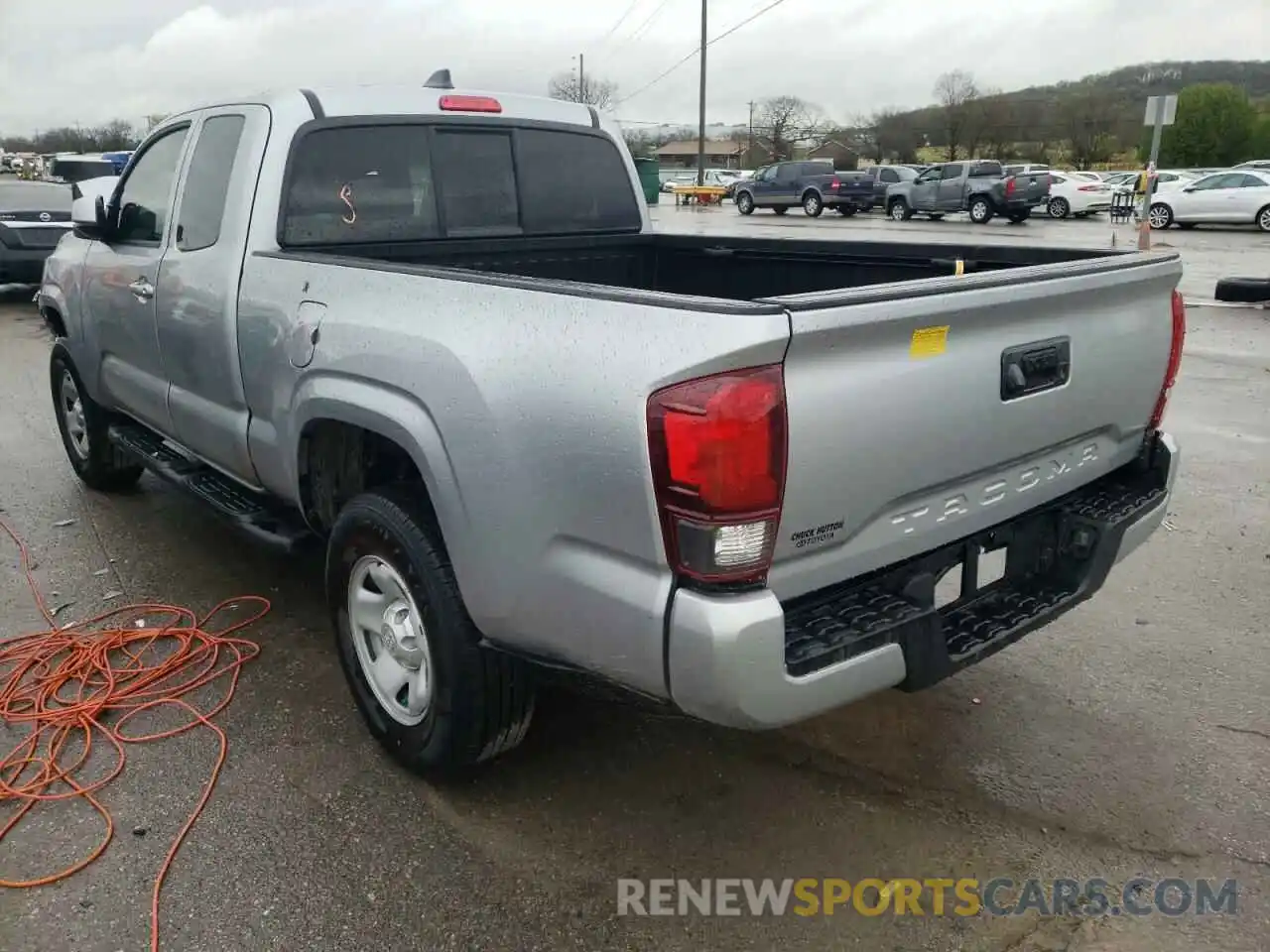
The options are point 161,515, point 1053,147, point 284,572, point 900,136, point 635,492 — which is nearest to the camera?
point 635,492

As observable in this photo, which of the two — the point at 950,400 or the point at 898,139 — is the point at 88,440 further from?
the point at 898,139

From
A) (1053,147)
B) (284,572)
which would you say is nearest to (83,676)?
(284,572)

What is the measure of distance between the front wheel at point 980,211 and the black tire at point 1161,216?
4.36 metres

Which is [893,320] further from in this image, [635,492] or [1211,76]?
[1211,76]

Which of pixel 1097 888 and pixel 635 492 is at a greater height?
pixel 635 492

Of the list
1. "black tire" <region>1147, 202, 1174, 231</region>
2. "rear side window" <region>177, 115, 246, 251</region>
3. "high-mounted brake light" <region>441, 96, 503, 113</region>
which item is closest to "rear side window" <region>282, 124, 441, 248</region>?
"high-mounted brake light" <region>441, 96, 503, 113</region>

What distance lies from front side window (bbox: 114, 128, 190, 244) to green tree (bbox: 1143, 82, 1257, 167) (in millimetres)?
59314

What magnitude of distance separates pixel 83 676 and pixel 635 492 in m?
2.71

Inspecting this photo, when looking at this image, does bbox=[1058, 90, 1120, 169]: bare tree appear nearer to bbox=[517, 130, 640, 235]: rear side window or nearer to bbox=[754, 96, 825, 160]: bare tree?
bbox=[754, 96, 825, 160]: bare tree

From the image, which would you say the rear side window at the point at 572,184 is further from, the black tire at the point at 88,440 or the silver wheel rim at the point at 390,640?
the black tire at the point at 88,440

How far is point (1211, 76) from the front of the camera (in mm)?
67812

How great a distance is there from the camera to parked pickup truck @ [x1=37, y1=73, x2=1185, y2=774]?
2.23 m

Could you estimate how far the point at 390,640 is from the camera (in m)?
3.18

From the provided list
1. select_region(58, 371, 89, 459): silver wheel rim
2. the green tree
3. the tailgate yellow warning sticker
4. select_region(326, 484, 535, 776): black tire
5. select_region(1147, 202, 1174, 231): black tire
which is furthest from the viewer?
the green tree
